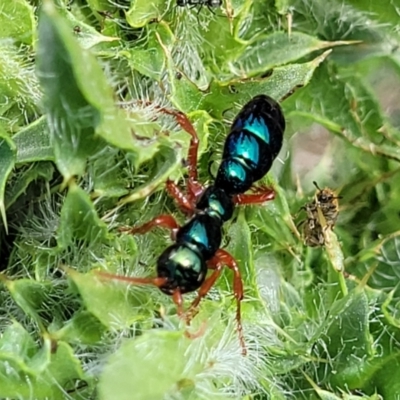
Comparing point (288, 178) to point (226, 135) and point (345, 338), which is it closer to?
point (226, 135)

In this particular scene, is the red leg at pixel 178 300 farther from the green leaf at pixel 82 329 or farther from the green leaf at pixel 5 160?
the green leaf at pixel 5 160

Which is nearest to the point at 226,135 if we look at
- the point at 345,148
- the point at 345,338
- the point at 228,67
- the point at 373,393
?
the point at 228,67

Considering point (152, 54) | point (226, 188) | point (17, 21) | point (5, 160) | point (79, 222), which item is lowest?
point (226, 188)

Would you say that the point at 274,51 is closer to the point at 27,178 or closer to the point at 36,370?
the point at 27,178

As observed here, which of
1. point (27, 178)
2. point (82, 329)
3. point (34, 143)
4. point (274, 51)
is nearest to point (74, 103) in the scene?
point (34, 143)

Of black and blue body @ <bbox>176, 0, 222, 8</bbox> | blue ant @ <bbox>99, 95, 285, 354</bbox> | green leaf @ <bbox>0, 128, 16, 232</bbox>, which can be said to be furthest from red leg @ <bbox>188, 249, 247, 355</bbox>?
black and blue body @ <bbox>176, 0, 222, 8</bbox>

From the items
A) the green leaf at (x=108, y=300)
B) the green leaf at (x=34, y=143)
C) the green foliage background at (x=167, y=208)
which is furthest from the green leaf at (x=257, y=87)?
the green leaf at (x=108, y=300)

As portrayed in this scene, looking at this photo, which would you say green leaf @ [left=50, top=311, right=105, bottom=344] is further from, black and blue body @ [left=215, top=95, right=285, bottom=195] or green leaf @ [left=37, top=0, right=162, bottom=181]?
black and blue body @ [left=215, top=95, right=285, bottom=195]
